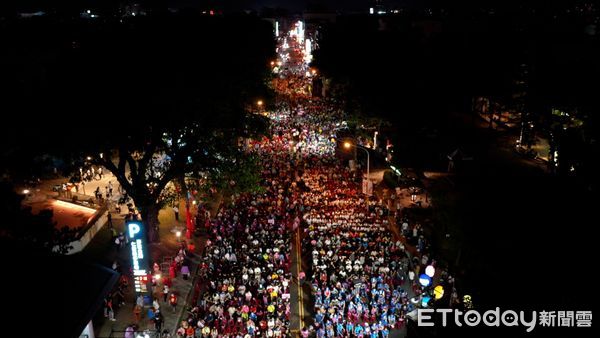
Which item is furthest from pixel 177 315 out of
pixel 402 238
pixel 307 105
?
pixel 307 105

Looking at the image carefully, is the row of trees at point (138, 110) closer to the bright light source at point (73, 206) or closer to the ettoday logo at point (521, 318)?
the bright light source at point (73, 206)

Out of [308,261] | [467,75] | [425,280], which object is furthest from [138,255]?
[467,75]

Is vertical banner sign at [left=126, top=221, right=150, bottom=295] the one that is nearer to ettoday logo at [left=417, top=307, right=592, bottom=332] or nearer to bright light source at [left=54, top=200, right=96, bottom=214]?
bright light source at [left=54, top=200, right=96, bottom=214]

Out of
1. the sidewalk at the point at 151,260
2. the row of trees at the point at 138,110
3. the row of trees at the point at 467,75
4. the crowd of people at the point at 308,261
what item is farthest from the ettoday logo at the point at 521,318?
the row of trees at the point at 467,75

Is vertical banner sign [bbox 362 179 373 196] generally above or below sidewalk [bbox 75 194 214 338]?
above

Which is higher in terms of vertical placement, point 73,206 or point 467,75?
point 467,75

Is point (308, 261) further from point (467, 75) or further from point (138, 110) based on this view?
point (467, 75)

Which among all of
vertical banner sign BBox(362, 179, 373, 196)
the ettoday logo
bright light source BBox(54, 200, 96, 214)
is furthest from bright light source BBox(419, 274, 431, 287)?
bright light source BBox(54, 200, 96, 214)
